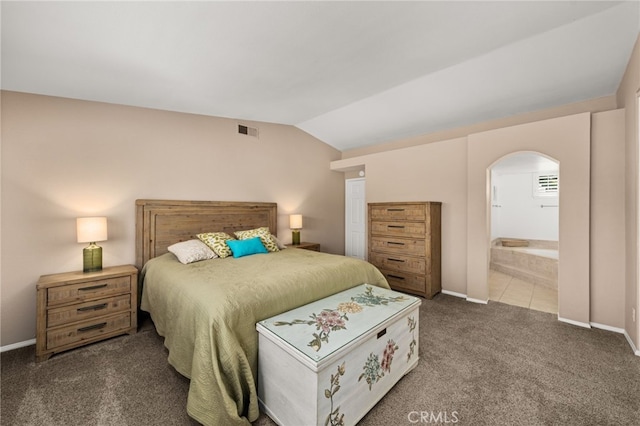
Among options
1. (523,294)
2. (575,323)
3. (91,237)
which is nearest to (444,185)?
(523,294)

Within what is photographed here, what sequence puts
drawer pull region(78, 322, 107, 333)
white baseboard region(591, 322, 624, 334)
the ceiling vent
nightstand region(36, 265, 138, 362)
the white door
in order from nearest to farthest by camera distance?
nightstand region(36, 265, 138, 362) → drawer pull region(78, 322, 107, 333) → white baseboard region(591, 322, 624, 334) → the ceiling vent → the white door

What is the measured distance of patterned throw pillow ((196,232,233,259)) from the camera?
3041mm

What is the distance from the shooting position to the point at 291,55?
7.41ft

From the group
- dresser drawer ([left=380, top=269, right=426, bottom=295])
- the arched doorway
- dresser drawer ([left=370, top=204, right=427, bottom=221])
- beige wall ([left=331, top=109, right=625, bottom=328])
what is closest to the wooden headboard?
dresser drawer ([left=370, top=204, right=427, bottom=221])

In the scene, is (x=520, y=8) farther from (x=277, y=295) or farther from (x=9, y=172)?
(x=9, y=172)

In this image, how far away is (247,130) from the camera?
3.99 meters

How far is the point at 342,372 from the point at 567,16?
3059mm

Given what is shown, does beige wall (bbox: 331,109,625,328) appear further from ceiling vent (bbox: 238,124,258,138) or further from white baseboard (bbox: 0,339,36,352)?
white baseboard (bbox: 0,339,36,352)

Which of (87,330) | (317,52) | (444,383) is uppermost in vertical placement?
(317,52)

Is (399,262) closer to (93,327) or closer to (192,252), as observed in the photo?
(192,252)

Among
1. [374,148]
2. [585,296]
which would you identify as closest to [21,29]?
[374,148]

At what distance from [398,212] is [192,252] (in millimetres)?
2821

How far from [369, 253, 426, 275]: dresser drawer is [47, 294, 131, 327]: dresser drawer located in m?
3.22

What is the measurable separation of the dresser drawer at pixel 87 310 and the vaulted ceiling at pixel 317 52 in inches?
80.8
